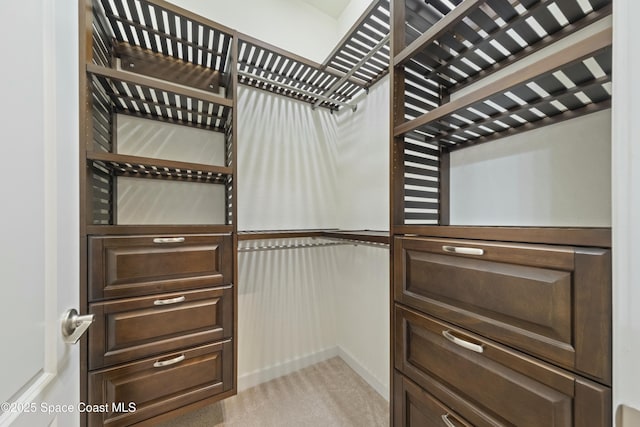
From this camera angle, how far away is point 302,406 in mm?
1530

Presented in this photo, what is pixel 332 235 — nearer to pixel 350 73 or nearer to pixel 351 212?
pixel 351 212

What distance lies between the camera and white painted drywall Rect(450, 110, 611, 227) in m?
0.80

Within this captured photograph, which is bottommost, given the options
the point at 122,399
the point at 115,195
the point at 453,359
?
the point at 122,399

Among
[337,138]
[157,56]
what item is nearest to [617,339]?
[337,138]

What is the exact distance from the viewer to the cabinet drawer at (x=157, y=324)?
1007 millimetres

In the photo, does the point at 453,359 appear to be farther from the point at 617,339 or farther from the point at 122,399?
the point at 122,399

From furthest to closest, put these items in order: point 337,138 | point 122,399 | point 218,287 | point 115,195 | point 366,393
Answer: point 337,138 < point 366,393 < point 115,195 < point 218,287 < point 122,399

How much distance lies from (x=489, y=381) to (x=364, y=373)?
1.30 m

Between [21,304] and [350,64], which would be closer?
[21,304]

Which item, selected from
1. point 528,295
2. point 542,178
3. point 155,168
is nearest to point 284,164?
point 155,168

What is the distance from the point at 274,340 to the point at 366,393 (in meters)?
0.75

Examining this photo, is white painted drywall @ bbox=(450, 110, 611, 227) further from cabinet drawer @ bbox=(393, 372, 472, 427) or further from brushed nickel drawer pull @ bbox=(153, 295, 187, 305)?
brushed nickel drawer pull @ bbox=(153, 295, 187, 305)

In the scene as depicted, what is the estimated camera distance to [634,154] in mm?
414

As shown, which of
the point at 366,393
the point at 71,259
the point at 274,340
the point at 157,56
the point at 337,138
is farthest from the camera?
the point at 337,138
